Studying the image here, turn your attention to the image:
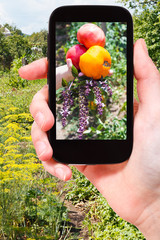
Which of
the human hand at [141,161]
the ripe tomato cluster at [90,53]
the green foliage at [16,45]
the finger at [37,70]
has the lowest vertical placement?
the green foliage at [16,45]

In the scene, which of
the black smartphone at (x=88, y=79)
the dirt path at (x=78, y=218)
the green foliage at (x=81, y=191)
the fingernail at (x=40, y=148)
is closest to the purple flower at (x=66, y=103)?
the black smartphone at (x=88, y=79)

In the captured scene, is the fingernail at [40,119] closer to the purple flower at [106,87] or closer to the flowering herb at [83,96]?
the flowering herb at [83,96]

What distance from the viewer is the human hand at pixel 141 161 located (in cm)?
113

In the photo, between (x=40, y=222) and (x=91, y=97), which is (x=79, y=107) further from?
(x=40, y=222)

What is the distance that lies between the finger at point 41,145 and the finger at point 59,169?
52mm

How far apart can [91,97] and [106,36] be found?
221mm

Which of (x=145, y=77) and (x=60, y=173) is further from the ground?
(x=145, y=77)

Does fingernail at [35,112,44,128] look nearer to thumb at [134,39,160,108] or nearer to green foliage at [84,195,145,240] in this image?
thumb at [134,39,160,108]

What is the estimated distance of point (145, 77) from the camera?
1.13m

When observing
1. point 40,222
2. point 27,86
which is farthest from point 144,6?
point 40,222

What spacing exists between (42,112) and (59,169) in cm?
21

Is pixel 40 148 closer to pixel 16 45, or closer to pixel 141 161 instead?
pixel 141 161

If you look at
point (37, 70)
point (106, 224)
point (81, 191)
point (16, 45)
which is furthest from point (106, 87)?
point (16, 45)

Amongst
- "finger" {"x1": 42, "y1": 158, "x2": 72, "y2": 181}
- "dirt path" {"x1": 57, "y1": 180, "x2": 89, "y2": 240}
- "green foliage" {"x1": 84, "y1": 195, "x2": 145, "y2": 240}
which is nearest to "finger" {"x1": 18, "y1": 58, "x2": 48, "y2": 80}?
"finger" {"x1": 42, "y1": 158, "x2": 72, "y2": 181}
